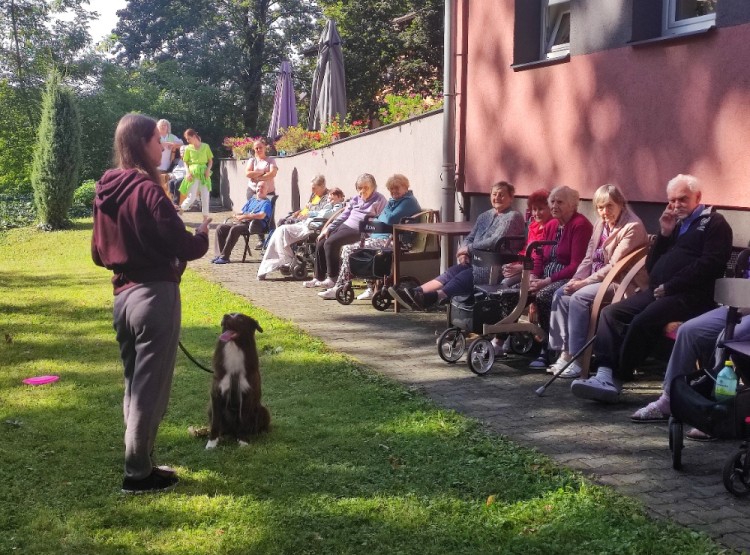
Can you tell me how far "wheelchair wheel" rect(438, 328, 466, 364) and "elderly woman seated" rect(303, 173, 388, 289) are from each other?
387 centimetres

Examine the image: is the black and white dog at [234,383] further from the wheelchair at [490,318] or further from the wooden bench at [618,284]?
the wooden bench at [618,284]

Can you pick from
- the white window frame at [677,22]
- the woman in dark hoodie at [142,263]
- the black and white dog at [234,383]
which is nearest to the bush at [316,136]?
the white window frame at [677,22]

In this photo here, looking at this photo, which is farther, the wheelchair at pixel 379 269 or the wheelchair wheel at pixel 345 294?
the wheelchair wheel at pixel 345 294

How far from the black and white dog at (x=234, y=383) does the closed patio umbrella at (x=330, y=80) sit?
1366 cm

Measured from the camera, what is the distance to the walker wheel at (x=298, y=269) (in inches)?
526

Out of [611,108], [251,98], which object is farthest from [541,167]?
[251,98]

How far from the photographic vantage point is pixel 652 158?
7855 millimetres

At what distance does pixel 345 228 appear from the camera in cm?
1199

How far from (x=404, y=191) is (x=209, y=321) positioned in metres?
2.77

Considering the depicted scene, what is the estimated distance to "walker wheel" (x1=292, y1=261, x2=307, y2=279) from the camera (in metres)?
13.4

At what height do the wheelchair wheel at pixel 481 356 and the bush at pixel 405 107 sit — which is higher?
the bush at pixel 405 107

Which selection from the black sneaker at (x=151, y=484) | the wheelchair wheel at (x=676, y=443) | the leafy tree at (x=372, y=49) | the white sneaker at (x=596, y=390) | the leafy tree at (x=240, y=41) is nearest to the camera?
the black sneaker at (x=151, y=484)

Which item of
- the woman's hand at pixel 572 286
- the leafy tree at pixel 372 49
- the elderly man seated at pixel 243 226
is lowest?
the woman's hand at pixel 572 286

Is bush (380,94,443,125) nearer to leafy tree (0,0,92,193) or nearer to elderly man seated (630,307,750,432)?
elderly man seated (630,307,750,432)
